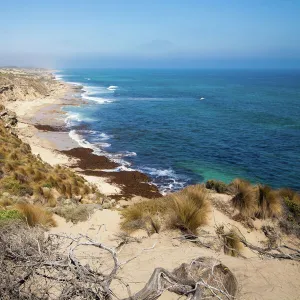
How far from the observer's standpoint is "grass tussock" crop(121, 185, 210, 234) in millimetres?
8281

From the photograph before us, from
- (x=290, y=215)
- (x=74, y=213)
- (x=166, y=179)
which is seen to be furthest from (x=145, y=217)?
(x=166, y=179)

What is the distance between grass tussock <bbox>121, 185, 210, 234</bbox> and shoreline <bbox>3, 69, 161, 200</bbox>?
9.43 metres

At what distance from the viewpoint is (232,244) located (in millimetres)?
7676

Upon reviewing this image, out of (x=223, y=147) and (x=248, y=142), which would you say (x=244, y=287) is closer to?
(x=223, y=147)

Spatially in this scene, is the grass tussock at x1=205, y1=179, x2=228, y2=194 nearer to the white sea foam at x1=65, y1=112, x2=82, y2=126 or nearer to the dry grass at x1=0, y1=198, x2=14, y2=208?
the dry grass at x1=0, y1=198, x2=14, y2=208

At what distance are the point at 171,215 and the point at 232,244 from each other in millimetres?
1770

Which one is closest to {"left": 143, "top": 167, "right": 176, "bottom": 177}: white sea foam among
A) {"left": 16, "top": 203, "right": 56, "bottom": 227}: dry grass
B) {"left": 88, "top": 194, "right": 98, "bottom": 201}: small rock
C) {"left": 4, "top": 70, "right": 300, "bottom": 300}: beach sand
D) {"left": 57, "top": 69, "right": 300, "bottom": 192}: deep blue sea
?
{"left": 57, "top": 69, "right": 300, "bottom": 192}: deep blue sea

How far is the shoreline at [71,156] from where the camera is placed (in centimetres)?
2081

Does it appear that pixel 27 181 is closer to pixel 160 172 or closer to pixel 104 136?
pixel 160 172

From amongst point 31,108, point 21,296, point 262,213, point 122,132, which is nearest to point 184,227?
point 262,213

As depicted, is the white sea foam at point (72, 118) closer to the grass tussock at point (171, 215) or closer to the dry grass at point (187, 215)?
the grass tussock at point (171, 215)

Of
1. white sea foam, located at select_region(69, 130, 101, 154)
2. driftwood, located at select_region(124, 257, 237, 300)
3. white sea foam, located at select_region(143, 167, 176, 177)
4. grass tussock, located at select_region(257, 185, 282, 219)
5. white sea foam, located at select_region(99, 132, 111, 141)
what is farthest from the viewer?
white sea foam, located at select_region(99, 132, 111, 141)

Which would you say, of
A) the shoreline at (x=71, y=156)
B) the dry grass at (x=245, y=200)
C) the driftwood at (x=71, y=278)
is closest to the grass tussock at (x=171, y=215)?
the dry grass at (x=245, y=200)

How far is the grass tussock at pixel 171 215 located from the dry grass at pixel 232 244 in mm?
852
